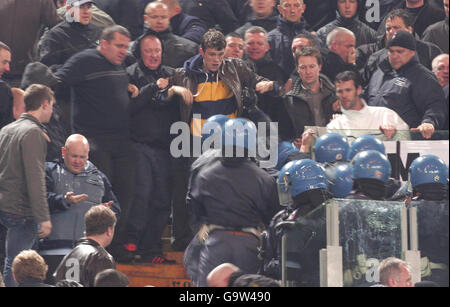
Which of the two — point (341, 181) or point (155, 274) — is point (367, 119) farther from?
point (155, 274)

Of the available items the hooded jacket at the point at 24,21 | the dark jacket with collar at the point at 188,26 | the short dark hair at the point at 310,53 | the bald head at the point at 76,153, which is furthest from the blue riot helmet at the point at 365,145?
the hooded jacket at the point at 24,21

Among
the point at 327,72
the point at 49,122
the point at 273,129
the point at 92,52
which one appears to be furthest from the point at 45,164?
the point at 327,72

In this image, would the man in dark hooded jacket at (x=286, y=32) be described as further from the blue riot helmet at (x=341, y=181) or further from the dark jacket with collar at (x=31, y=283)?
the dark jacket with collar at (x=31, y=283)

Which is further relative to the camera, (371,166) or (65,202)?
(65,202)

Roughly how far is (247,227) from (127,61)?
2.84 metres

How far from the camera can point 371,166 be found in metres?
10.0

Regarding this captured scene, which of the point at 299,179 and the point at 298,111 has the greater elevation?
the point at 298,111

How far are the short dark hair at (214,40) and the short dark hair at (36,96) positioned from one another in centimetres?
176

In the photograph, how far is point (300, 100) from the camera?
1177 centimetres

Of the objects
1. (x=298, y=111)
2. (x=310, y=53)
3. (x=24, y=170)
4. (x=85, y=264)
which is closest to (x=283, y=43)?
(x=310, y=53)

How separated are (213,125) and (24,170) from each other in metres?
1.85

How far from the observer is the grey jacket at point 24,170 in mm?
10195

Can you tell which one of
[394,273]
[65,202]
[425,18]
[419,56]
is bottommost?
[394,273]
